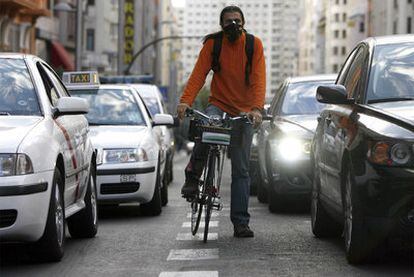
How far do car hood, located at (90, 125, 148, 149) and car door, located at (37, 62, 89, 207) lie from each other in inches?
102

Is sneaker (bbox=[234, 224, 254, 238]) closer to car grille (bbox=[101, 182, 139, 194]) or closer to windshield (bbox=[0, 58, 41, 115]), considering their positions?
windshield (bbox=[0, 58, 41, 115])

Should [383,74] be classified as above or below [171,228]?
above

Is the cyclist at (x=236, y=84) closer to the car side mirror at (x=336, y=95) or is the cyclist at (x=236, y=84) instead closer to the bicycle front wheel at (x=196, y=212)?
the bicycle front wheel at (x=196, y=212)

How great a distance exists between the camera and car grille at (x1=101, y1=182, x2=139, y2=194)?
1273 cm

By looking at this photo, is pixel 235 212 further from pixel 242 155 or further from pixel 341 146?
pixel 341 146

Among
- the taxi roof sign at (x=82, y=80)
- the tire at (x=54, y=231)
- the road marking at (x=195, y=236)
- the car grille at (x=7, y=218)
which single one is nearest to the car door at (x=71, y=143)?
the tire at (x=54, y=231)

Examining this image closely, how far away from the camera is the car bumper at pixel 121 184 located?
12.7 metres

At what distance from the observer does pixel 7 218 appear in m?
7.61

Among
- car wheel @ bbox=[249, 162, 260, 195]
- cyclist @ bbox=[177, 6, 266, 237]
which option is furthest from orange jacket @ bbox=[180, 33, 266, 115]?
car wheel @ bbox=[249, 162, 260, 195]

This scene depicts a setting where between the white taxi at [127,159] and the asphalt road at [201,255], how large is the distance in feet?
3.20

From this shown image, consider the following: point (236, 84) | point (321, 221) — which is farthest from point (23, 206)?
point (321, 221)

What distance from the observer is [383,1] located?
93.9 meters

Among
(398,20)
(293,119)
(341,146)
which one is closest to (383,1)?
(398,20)

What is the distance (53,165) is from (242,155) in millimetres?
2413
